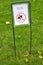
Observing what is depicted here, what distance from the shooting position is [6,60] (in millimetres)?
3908

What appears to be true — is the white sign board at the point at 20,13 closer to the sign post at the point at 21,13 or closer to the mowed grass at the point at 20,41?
the sign post at the point at 21,13

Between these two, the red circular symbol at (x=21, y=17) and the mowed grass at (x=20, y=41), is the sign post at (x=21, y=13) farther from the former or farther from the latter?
the mowed grass at (x=20, y=41)

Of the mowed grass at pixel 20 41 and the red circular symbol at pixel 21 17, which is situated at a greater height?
the red circular symbol at pixel 21 17

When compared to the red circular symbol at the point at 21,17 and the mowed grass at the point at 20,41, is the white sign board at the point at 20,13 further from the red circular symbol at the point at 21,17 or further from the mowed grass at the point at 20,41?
the mowed grass at the point at 20,41

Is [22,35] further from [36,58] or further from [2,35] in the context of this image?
[36,58]

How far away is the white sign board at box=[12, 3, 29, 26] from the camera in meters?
3.45

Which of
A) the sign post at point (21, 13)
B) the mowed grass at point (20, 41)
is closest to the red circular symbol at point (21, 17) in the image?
the sign post at point (21, 13)

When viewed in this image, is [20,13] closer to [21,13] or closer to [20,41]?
[21,13]

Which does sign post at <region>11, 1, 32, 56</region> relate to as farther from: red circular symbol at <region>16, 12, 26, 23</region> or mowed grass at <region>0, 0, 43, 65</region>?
mowed grass at <region>0, 0, 43, 65</region>

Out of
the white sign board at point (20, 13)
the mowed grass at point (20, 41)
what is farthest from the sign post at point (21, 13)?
the mowed grass at point (20, 41)

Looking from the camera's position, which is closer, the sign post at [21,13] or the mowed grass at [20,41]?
the sign post at [21,13]

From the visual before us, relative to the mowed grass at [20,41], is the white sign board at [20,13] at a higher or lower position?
higher

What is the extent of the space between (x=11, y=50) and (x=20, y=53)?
215 mm

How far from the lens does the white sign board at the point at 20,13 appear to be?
345 cm
